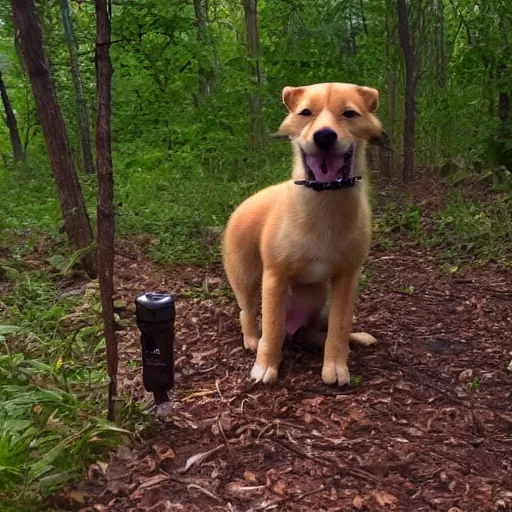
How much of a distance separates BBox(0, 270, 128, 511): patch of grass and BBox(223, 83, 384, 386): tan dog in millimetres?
843

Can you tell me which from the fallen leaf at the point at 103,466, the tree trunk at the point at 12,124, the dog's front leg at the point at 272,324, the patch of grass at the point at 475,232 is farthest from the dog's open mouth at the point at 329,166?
the tree trunk at the point at 12,124

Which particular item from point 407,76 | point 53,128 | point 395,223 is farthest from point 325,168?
point 407,76

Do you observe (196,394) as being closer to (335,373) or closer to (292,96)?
(335,373)

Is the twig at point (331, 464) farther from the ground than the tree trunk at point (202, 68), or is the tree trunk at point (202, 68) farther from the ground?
the tree trunk at point (202, 68)

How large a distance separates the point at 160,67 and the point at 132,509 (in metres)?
5.69

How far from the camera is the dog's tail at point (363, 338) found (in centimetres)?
338

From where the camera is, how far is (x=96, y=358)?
330 cm

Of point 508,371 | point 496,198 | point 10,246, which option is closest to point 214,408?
point 508,371

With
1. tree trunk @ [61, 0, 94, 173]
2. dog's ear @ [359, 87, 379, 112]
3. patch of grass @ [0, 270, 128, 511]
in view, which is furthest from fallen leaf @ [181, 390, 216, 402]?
tree trunk @ [61, 0, 94, 173]

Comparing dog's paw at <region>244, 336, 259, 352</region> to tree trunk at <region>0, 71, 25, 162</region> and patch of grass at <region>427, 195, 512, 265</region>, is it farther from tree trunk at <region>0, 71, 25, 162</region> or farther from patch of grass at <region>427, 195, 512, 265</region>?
tree trunk at <region>0, 71, 25, 162</region>

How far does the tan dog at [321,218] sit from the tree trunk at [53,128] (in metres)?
1.62

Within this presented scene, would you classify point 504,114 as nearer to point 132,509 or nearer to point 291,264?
point 291,264

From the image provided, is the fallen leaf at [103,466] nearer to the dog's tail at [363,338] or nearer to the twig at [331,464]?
the twig at [331,464]

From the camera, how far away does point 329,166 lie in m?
2.64
